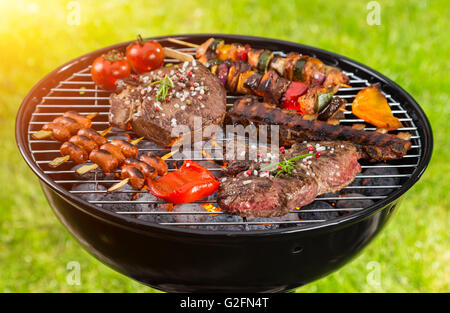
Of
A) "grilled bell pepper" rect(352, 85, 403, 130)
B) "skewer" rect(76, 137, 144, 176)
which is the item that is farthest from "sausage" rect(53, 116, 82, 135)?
"grilled bell pepper" rect(352, 85, 403, 130)

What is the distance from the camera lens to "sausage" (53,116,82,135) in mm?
3686

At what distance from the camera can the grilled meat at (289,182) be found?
3041 mm

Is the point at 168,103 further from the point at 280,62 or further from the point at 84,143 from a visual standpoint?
the point at 280,62

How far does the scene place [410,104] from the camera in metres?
3.95

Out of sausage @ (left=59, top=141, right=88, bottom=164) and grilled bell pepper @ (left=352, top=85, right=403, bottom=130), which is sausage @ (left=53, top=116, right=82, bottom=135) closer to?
sausage @ (left=59, top=141, right=88, bottom=164)

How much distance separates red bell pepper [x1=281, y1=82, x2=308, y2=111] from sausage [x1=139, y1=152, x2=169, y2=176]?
3.97 ft

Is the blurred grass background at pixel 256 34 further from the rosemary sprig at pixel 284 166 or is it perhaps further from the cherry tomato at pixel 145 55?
the rosemary sprig at pixel 284 166

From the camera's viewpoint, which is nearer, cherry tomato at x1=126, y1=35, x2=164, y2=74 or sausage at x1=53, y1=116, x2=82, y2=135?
sausage at x1=53, y1=116, x2=82, y2=135

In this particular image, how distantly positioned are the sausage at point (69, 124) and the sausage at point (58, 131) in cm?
3

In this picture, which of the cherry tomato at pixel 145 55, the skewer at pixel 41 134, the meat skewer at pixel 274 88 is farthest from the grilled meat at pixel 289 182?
the cherry tomato at pixel 145 55

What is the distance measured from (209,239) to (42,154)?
1.81 meters

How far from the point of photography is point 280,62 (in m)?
4.22
